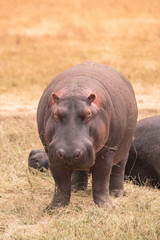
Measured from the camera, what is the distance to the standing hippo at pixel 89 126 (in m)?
4.84

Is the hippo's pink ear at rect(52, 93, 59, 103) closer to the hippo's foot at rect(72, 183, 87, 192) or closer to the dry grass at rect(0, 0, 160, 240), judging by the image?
the dry grass at rect(0, 0, 160, 240)

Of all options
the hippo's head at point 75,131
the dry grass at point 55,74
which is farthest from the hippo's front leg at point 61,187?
the hippo's head at point 75,131

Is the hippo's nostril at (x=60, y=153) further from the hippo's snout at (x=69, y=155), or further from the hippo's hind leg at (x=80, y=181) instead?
the hippo's hind leg at (x=80, y=181)

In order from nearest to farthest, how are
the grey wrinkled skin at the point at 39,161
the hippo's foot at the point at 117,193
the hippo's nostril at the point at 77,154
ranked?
1. the hippo's nostril at the point at 77,154
2. the hippo's foot at the point at 117,193
3. the grey wrinkled skin at the point at 39,161

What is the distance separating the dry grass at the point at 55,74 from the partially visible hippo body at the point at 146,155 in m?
0.31

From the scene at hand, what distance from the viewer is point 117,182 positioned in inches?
254

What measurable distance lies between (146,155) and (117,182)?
705mm

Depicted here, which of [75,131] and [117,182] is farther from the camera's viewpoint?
[117,182]

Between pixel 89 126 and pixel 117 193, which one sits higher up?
pixel 89 126

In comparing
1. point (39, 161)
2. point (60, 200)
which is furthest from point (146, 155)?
point (60, 200)

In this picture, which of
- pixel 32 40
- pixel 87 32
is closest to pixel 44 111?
pixel 32 40

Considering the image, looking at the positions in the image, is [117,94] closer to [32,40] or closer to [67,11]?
[32,40]

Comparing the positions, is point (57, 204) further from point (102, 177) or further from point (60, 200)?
point (102, 177)

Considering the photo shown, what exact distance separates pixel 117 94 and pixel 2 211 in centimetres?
163
